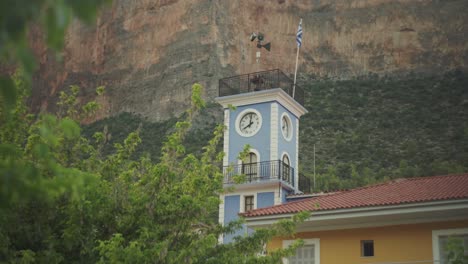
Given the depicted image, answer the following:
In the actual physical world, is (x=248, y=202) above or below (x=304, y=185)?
below

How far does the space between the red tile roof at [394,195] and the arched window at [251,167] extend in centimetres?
1625

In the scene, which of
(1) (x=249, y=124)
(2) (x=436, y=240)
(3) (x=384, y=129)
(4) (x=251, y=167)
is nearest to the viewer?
(2) (x=436, y=240)

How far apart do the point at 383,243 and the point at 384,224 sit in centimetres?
44

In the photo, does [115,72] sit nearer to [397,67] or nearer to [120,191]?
[397,67]

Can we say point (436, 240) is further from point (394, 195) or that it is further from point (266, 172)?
point (266, 172)

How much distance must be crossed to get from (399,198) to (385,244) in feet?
3.63

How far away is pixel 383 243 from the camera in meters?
19.2

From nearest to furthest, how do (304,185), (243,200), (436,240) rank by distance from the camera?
(436,240) → (243,200) → (304,185)

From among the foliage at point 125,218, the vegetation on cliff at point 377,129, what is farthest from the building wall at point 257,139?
the vegetation on cliff at point 377,129

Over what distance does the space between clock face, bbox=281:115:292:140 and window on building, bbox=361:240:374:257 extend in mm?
20361

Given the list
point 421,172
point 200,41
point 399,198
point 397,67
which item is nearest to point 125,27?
point 200,41

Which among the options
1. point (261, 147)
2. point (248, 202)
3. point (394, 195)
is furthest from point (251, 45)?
point (394, 195)

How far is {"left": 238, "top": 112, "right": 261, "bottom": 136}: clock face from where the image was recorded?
3931 cm

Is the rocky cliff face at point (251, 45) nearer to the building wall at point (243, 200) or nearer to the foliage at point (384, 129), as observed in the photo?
the foliage at point (384, 129)
